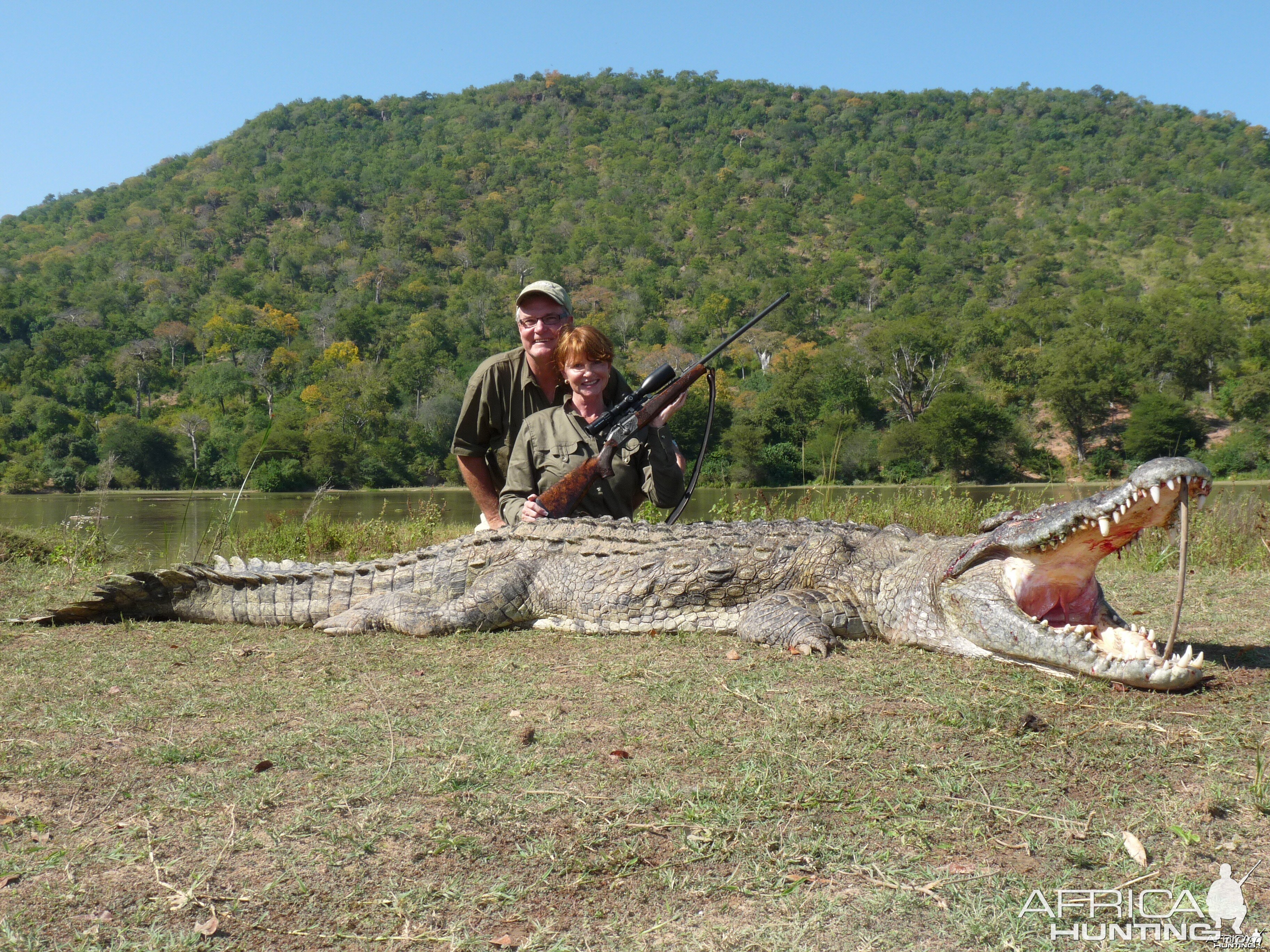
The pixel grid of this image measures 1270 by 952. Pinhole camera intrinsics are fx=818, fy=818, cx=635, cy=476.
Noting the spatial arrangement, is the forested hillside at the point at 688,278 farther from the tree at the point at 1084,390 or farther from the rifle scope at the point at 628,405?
the rifle scope at the point at 628,405

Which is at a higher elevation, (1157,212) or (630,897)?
(1157,212)

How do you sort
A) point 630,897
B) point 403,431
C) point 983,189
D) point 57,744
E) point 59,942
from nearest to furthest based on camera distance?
point 59,942
point 630,897
point 57,744
point 403,431
point 983,189

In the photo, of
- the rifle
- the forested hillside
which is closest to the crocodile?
the rifle

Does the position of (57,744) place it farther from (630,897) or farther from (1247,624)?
(1247,624)

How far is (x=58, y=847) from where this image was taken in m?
1.82

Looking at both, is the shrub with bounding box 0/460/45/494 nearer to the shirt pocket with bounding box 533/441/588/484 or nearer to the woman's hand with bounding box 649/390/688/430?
the shirt pocket with bounding box 533/441/588/484

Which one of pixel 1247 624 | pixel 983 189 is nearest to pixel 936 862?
pixel 1247 624

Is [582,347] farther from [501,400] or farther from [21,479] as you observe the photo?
[21,479]

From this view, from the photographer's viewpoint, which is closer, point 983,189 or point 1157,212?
point 1157,212

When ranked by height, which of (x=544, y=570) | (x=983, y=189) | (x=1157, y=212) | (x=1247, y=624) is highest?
(x=983, y=189)

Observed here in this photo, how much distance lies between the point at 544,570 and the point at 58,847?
8.99 feet

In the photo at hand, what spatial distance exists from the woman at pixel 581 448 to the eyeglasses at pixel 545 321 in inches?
11.1

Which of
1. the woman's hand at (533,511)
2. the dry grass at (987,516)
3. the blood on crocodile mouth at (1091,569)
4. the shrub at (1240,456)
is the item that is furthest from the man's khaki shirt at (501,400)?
the shrub at (1240,456)

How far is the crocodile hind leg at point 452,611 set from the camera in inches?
167
